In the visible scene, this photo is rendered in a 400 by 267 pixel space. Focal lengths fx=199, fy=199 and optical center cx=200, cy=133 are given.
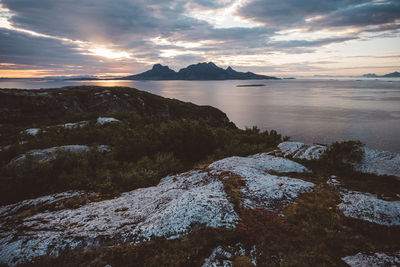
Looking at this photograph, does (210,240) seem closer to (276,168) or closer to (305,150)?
(276,168)

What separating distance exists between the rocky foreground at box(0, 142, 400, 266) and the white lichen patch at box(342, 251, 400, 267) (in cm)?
1

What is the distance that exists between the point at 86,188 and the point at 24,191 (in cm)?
203

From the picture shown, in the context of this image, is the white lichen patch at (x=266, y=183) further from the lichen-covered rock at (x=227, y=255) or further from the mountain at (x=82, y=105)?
the mountain at (x=82, y=105)

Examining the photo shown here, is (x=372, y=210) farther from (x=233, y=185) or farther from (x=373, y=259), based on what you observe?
(x=233, y=185)

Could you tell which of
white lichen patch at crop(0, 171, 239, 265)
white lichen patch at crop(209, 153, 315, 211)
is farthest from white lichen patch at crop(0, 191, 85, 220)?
white lichen patch at crop(209, 153, 315, 211)

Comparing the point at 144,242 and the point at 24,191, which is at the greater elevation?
the point at 144,242

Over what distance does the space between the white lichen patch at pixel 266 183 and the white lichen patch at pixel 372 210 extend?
1000 mm

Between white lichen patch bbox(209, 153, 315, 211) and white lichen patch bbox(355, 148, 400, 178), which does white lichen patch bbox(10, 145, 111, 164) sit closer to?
white lichen patch bbox(209, 153, 315, 211)

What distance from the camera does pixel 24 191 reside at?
6629 mm

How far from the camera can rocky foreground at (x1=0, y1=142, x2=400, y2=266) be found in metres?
3.53

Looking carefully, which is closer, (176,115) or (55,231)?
(55,231)

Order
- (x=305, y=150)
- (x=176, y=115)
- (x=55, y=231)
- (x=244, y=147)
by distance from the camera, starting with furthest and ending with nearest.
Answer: (x=176, y=115), (x=244, y=147), (x=305, y=150), (x=55, y=231)

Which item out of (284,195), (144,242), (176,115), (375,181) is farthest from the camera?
(176,115)

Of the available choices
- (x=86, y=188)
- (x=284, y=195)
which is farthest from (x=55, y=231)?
(x=284, y=195)
